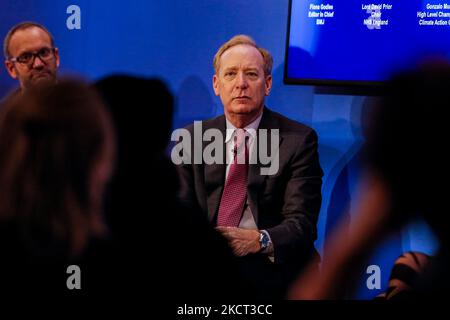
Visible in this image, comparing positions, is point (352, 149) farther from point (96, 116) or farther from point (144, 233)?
point (96, 116)

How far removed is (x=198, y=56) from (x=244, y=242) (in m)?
0.89

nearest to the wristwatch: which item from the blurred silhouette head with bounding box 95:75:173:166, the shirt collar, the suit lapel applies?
the suit lapel

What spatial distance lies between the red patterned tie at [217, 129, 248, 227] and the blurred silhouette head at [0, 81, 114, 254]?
0.94 metres

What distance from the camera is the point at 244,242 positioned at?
3.35 m

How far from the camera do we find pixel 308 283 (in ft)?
11.3

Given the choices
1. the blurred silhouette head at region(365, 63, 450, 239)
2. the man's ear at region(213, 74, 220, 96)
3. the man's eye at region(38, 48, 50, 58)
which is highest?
the man's eye at region(38, 48, 50, 58)

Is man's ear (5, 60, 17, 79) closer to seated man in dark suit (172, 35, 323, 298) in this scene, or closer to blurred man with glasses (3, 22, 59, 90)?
blurred man with glasses (3, 22, 59, 90)

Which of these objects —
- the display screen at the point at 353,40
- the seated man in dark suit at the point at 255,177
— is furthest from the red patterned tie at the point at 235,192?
the display screen at the point at 353,40

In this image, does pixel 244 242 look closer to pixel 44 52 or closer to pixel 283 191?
pixel 283 191

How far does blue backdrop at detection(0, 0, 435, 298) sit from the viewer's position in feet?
11.4

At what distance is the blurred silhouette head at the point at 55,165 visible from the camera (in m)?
2.35

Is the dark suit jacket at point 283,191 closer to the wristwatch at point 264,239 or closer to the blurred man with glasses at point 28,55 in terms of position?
the wristwatch at point 264,239

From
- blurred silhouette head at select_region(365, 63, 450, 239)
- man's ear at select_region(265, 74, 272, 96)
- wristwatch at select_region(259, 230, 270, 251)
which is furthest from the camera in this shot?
man's ear at select_region(265, 74, 272, 96)

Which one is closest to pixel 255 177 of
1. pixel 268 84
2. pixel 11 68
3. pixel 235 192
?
pixel 235 192
